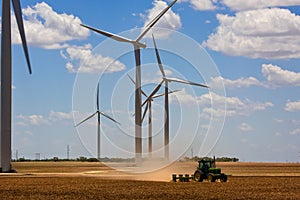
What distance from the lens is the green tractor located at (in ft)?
225

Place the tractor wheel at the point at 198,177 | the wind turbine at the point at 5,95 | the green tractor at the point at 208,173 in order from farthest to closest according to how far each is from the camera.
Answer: the wind turbine at the point at 5,95, the tractor wheel at the point at 198,177, the green tractor at the point at 208,173

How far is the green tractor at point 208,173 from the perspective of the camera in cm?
6869

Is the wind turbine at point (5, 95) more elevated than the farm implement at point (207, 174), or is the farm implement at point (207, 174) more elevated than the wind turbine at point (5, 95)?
the wind turbine at point (5, 95)

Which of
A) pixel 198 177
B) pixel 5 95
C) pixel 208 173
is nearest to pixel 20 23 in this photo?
pixel 5 95

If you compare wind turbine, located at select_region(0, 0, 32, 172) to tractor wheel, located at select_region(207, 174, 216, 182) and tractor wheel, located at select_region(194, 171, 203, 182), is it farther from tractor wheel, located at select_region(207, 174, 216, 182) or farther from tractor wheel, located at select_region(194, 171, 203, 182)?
tractor wheel, located at select_region(207, 174, 216, 182)

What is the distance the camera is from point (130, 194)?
165ft

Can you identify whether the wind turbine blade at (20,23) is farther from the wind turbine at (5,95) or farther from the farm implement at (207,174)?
the farm implement at (207,174)

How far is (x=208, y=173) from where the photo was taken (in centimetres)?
6969

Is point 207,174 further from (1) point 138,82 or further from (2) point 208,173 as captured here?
(1) point 138,82

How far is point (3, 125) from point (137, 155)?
26166 mm

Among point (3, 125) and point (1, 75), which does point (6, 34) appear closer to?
point (1, 75)

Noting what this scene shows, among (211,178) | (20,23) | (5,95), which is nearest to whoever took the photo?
(211,178)

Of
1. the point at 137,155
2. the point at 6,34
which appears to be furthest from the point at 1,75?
the point at 137,155

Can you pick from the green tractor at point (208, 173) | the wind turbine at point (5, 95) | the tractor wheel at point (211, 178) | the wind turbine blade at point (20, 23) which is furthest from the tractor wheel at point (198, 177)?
the wind turbine at point (5, 95)
